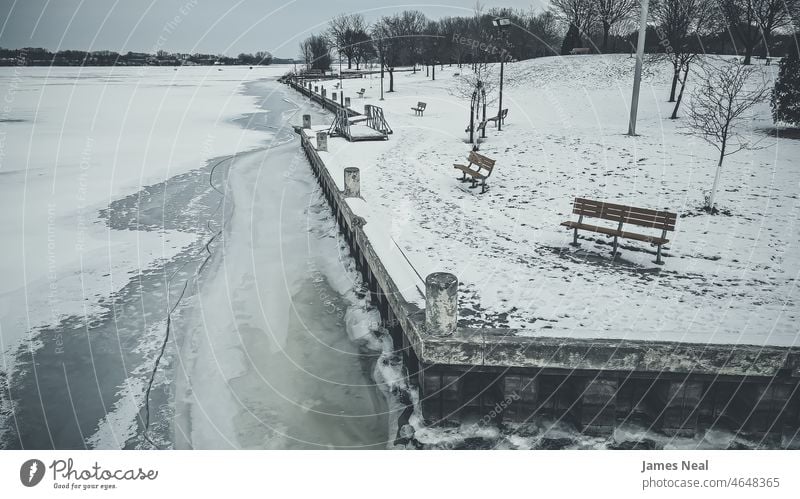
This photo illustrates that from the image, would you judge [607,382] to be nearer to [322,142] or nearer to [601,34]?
[322,142]

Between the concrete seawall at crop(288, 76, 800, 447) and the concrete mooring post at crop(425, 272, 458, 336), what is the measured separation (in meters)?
0.04

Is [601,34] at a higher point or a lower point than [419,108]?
higher

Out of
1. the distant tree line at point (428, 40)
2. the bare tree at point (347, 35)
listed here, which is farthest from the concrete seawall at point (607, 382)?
the bare tree at point (347, 35)

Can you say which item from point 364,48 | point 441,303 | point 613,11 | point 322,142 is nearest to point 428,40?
point 364,48

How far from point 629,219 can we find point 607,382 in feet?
14.0

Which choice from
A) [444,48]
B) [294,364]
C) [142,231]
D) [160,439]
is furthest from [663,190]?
[444,48]

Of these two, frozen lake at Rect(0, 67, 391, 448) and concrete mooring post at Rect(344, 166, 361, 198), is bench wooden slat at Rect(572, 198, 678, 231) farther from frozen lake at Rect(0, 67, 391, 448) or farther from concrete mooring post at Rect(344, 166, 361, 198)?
concrete mooring post at Rect(344, 166, 361, 198)

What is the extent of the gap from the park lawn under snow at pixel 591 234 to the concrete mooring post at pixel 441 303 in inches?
34.3

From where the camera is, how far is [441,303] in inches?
240

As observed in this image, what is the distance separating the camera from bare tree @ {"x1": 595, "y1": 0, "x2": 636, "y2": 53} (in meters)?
49.6

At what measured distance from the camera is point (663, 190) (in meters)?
13.4

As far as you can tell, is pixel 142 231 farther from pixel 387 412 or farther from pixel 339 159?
pixel 387 412

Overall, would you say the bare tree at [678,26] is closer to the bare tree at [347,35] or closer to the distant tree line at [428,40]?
the distant tree line at [428,40]

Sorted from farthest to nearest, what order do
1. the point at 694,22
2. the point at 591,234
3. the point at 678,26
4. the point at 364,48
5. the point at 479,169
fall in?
the point at 364,48, the point at 694,22, the point at 678,26, the point at 479,169, the point at 591,234
